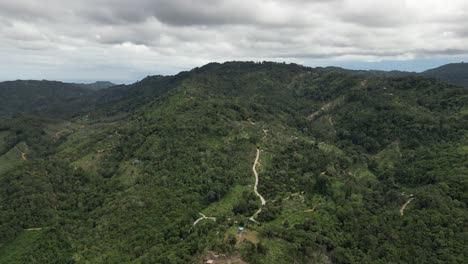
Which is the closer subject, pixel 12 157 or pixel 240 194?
pixel 240 194

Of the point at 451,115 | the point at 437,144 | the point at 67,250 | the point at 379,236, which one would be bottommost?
the point at 67,250

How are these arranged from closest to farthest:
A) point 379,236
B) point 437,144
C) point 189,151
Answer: point 379,236, point 189,151, point 437,144

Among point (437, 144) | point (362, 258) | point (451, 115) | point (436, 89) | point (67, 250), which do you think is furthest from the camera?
point (436, 89)

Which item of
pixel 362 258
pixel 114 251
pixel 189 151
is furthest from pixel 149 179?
pixel 362 258

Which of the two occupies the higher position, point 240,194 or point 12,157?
point 240,194

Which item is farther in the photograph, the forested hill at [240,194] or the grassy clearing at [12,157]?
the grassy clearing at [12,157]

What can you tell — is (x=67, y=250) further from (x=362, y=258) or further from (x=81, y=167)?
(x=362, y=258)

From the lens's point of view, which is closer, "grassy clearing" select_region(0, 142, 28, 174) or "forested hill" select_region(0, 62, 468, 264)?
"forested hill" select_region(0, 62, 468, 264)

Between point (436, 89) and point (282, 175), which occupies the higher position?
point (436, 89)
